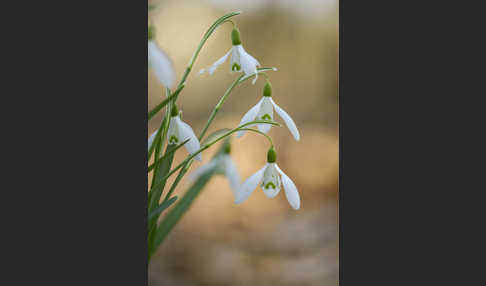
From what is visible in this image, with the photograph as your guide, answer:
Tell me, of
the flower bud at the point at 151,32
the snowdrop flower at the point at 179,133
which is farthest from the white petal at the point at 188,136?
the flower bud at the point at 151,32

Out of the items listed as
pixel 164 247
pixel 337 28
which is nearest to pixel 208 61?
pixel 337 28

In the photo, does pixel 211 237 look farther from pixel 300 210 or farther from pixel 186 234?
pixel 300 210

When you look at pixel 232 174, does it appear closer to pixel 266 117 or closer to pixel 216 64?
pixel 266 117

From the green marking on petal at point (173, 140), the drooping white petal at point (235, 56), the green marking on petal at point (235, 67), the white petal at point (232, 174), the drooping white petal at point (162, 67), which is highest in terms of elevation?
the drooping white petal at point (235, 56)

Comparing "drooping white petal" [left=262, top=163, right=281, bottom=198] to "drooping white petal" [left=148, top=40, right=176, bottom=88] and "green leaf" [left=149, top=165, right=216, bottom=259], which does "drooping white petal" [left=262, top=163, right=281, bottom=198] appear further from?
"drooping white petal" [left=148, top=40, right=176, bottom=88]

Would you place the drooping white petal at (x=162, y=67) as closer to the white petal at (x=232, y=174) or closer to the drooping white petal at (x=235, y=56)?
the drooping white petal at (x=235, y=56)

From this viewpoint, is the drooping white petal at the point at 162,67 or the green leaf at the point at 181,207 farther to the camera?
the green leaf at the point at 181,207
